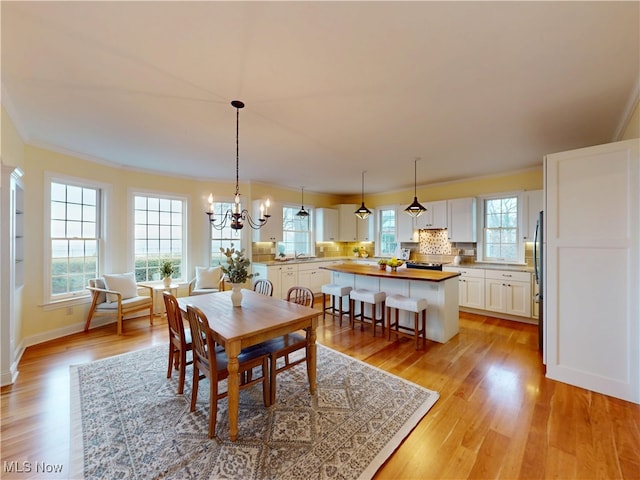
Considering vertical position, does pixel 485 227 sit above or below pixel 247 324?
above

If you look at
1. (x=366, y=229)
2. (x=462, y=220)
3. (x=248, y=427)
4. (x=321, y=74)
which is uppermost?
(x=321, y=74)

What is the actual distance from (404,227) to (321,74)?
4922 mm

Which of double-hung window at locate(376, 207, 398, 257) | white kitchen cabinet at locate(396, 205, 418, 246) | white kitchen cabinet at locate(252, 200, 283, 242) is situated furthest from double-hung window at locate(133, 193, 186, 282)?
white kitchen cabinet at locate(396, 205, 418, 246)

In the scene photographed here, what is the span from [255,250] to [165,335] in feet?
8.59

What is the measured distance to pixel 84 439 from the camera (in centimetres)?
192

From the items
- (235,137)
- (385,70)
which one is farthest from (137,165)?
(385,70)

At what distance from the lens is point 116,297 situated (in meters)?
4.21

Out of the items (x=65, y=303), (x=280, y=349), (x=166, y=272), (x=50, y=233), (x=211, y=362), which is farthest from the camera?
(x=166, y=272)

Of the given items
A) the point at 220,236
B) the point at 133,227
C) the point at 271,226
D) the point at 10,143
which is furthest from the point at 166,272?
the point at 10,143

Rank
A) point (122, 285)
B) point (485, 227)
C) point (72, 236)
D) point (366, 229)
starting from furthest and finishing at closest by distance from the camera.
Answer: point (366, 229)
point (485, 227)
point (122, 285)
point (72, 236)

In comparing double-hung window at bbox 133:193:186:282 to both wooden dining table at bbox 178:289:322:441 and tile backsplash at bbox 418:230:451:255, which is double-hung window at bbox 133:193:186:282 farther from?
tile backsplash at bbox 418:230:451:255

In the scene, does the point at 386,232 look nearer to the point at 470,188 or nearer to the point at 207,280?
the point at 470,188

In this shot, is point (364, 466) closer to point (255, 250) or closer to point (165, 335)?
point (165, 335)

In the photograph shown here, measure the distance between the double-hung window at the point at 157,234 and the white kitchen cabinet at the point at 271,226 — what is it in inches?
56.1
